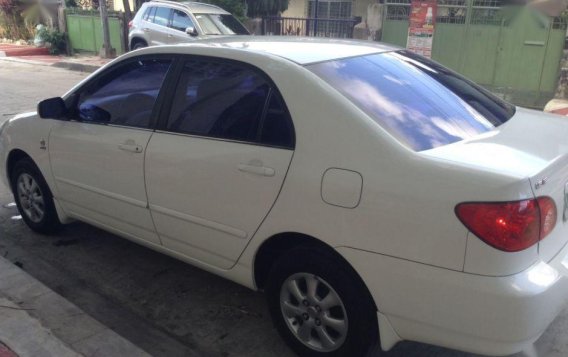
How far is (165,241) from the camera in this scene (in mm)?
3404

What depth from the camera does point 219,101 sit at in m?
3.10

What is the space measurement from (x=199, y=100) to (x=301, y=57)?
2.20ft

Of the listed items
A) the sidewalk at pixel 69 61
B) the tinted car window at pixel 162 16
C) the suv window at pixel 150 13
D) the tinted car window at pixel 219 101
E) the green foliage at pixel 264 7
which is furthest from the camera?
the green foliage at pixel 264 7

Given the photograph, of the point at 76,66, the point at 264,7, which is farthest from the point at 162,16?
the point at 76,66

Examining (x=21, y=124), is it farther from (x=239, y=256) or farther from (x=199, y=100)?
(x=239, y=256)

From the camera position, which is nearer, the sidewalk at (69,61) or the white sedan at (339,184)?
→ the white sedan at (339,184)

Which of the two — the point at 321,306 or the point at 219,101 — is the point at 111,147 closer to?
the point at 219,101

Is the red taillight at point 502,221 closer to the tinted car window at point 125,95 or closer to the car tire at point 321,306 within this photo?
the car tire at point 321,306

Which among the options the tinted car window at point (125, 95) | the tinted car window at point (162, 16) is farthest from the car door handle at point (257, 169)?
the tinted car window at point (162, 16)

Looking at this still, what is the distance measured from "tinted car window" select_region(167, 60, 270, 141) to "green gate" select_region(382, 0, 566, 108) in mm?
10171

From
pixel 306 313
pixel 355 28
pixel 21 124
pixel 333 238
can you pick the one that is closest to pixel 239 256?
pixel 306 313

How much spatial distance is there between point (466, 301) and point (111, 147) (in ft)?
7.81

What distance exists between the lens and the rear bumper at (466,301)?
7.07 feet

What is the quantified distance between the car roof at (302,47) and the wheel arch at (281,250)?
910mm
